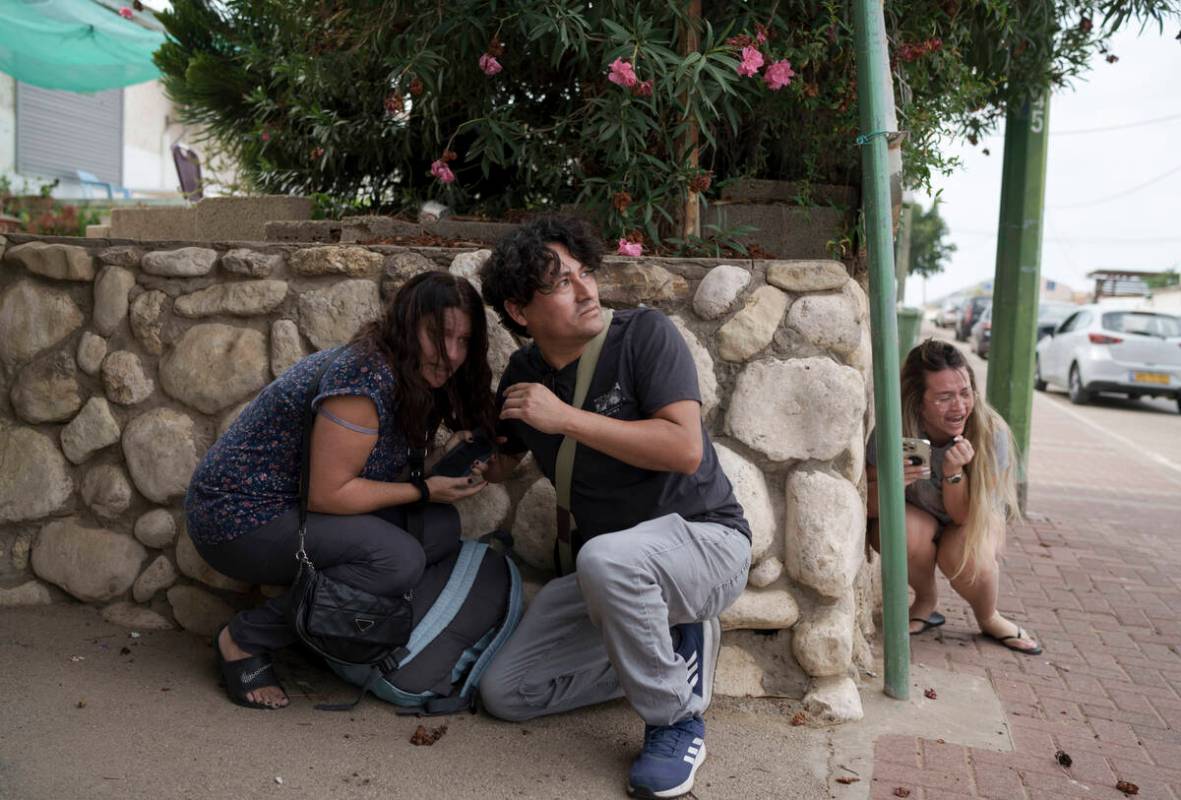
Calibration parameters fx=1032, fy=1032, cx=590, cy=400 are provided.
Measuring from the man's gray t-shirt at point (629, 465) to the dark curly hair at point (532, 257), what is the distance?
0.22 metres

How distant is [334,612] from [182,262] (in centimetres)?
141

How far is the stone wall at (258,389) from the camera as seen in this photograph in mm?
3139

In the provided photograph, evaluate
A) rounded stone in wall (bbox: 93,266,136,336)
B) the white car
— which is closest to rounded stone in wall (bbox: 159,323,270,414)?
rounded stone in wall (bbox: 93,266,136,336)

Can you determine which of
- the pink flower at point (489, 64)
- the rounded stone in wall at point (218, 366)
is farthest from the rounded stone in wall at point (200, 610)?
the pink flower at point (489, 64)

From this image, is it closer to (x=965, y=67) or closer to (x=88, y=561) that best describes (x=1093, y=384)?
(x=965, y=67)

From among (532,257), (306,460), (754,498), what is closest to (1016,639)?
(754,498)

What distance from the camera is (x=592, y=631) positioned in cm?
297

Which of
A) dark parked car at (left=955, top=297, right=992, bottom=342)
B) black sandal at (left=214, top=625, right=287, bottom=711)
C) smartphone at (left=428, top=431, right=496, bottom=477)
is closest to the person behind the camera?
black sandal at (left=214, top=625, right=287, bottom=711)

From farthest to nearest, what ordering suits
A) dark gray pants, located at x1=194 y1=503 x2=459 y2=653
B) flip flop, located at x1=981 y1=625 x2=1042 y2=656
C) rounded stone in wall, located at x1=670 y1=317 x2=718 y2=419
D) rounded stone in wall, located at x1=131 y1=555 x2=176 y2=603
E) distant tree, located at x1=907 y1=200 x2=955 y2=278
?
distant tree, located at x1=907 y1=200 x2=955 y2=278
flip flop, located at x1=981 y1=625 x2=1042 y2=656
rounded stone in wall, located at x1=131 y1=555 x2=176 y2=603
rounded stone in wall, located at x1=670 y1=317 x2=718 y2=419
dark gray pants, located at x1=194 y1=503 x2=459 y2=653

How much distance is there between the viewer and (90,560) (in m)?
3.53

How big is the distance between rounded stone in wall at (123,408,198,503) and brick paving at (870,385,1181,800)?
2.35 m

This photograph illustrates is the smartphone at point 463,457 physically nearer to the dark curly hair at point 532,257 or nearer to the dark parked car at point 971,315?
the dark curly hair at point 532,257

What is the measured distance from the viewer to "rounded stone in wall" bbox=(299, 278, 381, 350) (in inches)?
131

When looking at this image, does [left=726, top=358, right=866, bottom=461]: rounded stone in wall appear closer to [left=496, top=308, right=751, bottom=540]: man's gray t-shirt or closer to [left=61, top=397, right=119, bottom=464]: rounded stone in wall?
[left=496, top=308, right=751, bottom=540]: man's gray t-shirt
